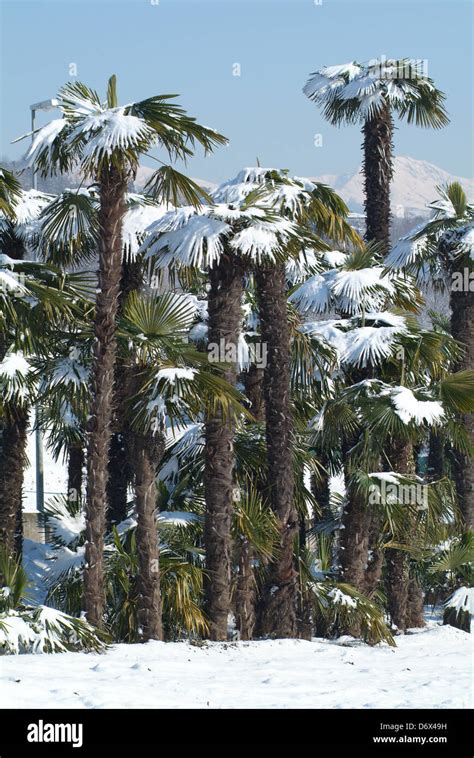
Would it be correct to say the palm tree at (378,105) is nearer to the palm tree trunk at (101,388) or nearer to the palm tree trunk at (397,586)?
the palm tree trunk at (397,586)

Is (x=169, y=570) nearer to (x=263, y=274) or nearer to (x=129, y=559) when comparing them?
(x=129, y=559)

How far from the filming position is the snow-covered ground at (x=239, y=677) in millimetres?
9008

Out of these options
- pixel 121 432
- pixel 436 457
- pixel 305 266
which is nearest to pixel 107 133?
pixel 121 432

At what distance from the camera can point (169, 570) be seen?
13.6 meters

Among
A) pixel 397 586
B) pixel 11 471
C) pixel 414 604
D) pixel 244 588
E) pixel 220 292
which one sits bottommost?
pixel 414 604

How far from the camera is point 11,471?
16344mm

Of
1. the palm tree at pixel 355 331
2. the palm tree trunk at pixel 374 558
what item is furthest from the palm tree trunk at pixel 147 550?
the palm tree trunk at pixel 374 558

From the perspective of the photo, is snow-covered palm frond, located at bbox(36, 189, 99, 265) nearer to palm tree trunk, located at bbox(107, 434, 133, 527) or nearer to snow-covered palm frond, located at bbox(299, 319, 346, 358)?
snow-covered palm frond, located at bbox(299, 319, 346, 358)

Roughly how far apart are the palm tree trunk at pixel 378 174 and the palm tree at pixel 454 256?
9.77 ft

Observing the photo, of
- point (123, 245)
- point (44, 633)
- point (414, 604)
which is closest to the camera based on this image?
point (44, 633)

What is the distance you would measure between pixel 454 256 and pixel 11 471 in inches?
312

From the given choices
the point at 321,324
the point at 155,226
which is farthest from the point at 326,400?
the point at 155,226

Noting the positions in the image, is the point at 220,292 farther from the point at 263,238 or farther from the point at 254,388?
the point at 254,388

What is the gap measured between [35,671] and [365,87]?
1579 cm
